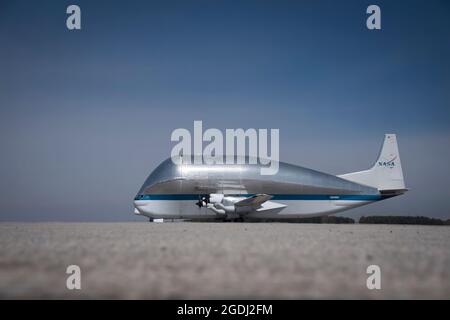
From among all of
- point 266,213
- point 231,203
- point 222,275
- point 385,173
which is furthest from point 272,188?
point 222,275

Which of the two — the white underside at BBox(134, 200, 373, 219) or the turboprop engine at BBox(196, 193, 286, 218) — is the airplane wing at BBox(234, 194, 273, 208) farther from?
the white underside at BBox(134, 200, 373, 219)

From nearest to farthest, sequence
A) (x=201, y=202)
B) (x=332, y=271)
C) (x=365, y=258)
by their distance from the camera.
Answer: (x=332, y=271) → (x=365, y=258) → (x=201, y=202)

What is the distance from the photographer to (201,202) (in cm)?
4222

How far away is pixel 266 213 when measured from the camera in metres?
44.3

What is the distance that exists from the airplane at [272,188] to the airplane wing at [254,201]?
0.82 metres

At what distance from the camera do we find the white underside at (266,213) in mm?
43188

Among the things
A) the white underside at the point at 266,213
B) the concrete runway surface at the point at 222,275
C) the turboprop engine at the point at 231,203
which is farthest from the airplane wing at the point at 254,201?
the concrete runway surface at the point at 222,275

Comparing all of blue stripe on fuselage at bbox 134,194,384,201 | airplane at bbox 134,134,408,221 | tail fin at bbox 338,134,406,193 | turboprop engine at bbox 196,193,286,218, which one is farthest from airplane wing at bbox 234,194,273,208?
tail fin at bbox 338,134,406,193

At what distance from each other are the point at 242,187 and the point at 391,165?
15574 mm

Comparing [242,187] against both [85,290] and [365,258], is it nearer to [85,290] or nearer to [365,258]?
[365,258]

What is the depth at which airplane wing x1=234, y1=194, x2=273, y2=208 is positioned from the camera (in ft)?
130

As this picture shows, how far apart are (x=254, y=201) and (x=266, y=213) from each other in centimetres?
448
